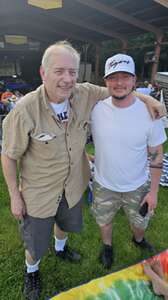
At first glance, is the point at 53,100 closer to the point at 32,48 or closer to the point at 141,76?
the point at 32,48

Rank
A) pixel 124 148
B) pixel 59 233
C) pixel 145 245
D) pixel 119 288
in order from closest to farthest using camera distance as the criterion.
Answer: pixel 124 148, pixel 119 288, pixel 59 233, pixel 145 245

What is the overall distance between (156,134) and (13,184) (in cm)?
95

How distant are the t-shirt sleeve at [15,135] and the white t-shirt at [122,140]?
516mm

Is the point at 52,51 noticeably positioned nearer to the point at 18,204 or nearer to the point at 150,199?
the point at 18,204

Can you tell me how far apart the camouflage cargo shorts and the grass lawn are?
414 millimetres

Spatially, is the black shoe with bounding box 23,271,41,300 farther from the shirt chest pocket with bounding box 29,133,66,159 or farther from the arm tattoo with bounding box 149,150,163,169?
the arm tattoo with bounding box 149,150,163,169

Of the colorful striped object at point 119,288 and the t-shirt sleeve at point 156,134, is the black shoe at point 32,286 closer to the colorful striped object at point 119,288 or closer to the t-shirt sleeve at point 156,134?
the colorful striped object at point 119,288

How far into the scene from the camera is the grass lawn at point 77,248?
2066 millimetres

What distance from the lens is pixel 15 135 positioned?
145 centimetres

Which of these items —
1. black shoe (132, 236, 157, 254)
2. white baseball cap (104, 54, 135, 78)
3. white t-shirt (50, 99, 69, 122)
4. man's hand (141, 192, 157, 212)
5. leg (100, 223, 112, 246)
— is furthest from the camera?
black shoe (132, 236, 157, 254)

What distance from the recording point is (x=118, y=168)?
1.85m

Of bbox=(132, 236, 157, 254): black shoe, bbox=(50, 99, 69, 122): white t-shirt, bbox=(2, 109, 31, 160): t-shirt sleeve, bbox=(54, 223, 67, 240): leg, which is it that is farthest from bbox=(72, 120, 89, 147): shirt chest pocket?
bbox=(132, 236, 157, 254): black shoe

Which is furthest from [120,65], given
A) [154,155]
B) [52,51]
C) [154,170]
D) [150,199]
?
[150,199]

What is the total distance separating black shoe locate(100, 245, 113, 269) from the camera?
2.26m
